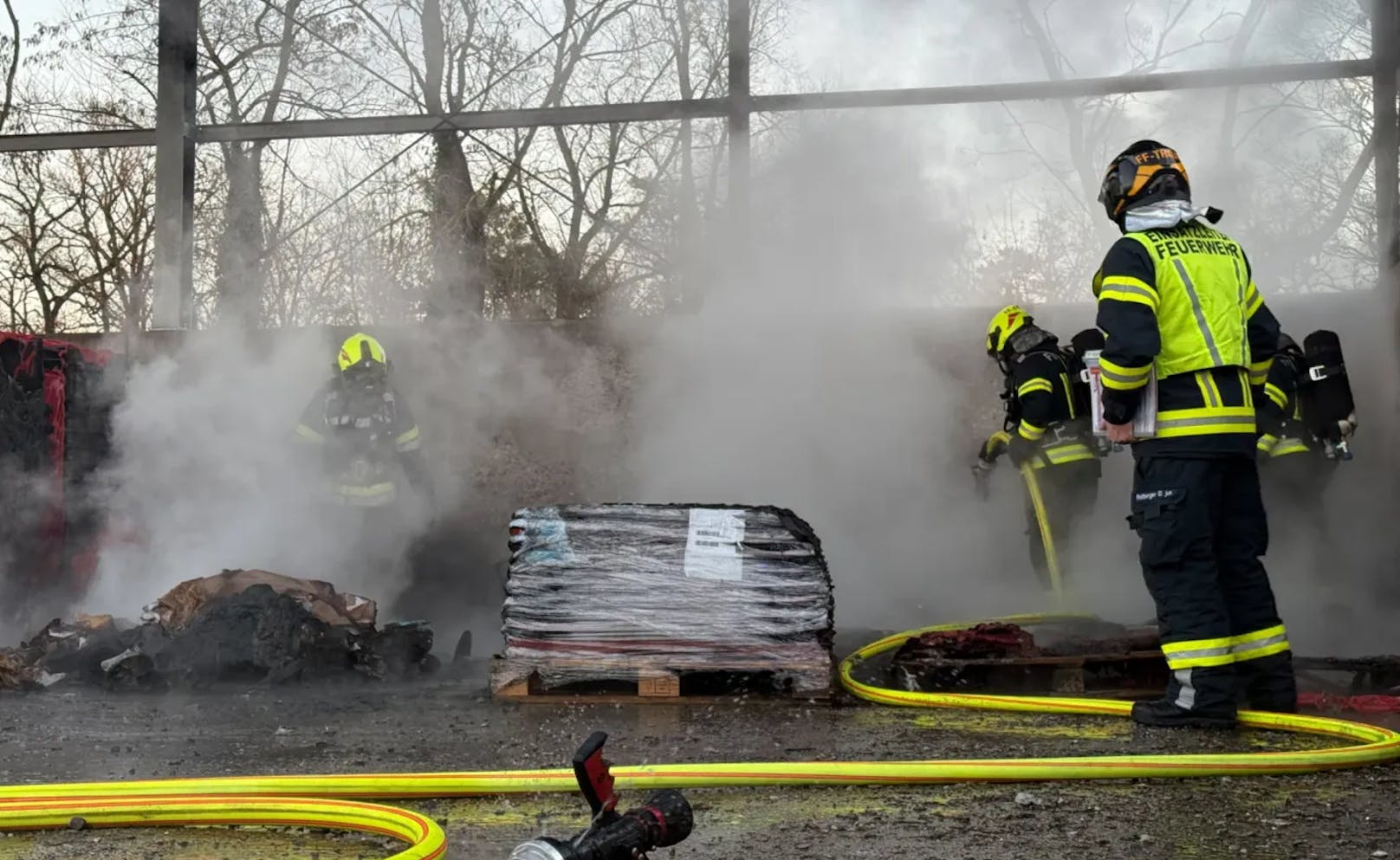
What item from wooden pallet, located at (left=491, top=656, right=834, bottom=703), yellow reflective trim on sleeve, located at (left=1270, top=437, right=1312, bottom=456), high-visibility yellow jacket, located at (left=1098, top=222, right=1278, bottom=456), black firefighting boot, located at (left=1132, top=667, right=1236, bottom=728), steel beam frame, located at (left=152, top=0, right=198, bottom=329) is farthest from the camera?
steel beam frame, located at (left=152, top=0, right=198, bottom=329)

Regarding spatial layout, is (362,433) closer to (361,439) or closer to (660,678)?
(361,439)

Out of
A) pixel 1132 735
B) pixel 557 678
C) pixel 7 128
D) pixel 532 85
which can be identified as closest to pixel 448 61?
pixel 532 85

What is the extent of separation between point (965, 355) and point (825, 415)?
1.05m

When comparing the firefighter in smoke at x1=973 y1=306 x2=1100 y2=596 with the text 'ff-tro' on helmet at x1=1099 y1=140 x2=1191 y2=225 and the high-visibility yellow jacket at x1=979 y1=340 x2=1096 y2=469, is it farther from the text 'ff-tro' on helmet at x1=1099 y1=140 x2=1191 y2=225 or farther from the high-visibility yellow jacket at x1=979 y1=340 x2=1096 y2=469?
the text 'ff-tro' on helmet at x1=1099 y1=140 x2=1191 y2=225

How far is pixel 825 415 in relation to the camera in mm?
8812

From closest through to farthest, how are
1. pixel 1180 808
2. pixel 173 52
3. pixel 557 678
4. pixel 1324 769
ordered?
pixel 1180 808
pixel 1324 769
pixel 557 678
pixel 173 52

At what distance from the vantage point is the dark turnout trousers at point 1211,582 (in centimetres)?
435

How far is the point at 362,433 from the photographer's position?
A: 26.5 feet

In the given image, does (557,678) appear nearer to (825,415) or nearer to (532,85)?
(825,415)

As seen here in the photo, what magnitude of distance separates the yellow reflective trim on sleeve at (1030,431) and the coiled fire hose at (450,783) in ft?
11.0

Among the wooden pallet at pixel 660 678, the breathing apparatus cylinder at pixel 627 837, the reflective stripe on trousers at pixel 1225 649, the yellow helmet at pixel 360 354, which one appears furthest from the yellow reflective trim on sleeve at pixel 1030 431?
the breathing apparatus cylinder at pixel 627 837

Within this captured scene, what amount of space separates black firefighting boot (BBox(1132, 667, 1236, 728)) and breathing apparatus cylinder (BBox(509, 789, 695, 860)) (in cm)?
265

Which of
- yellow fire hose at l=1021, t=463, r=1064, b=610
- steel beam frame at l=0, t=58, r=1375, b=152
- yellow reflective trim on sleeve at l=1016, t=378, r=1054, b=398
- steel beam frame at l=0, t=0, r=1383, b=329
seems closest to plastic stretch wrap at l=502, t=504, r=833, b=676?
yellow reflective trim on sleeve at l=1016, t=378, r=1054, b=398

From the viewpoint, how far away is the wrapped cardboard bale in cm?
531
